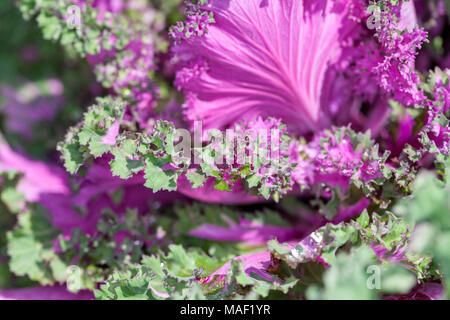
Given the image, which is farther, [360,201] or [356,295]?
[360,201]

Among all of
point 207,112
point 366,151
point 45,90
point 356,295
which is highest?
point 45,90

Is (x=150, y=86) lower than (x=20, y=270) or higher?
higher

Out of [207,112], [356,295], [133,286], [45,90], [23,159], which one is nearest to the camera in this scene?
[356,295]

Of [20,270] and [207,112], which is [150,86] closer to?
[207,112]

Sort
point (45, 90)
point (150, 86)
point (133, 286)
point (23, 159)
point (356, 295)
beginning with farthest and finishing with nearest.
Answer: point (45, 90) → point (23, 159) → point (150, 86) → point (133, 286) → point (356, 295)

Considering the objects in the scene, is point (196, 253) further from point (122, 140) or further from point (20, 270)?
point (20, 270)

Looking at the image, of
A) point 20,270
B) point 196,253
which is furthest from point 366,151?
point 20,270

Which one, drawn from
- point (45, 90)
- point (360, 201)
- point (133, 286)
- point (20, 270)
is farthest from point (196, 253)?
point (45, 90)
